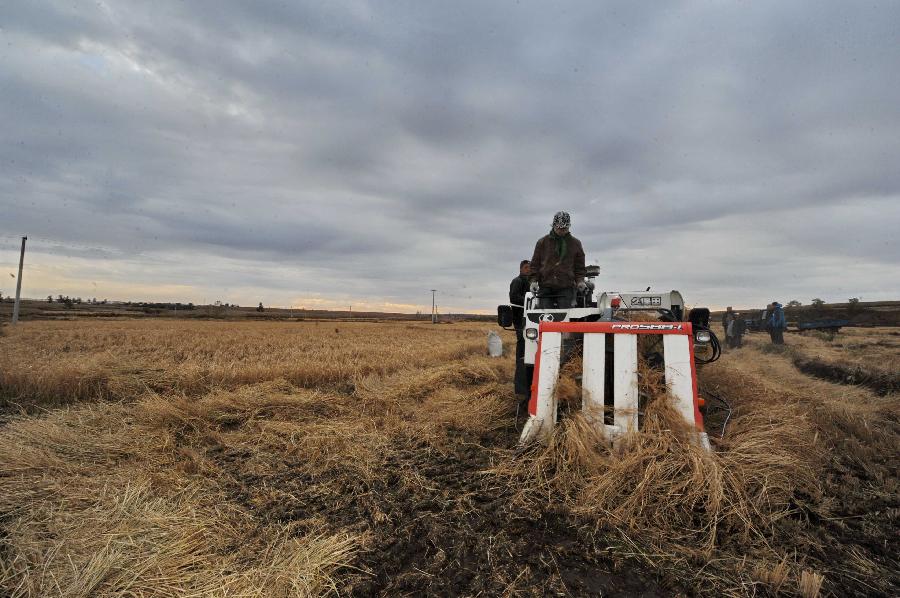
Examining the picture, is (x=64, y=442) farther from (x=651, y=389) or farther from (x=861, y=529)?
(x=861, y=529)

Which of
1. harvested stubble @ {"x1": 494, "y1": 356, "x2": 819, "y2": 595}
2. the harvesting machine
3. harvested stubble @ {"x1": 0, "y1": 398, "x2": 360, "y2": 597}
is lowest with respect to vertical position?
harvested stubble @ {"x1": 0, "y1": 398, "x2": 360, "y2": 597}

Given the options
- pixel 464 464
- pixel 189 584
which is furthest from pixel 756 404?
pixel 189 584

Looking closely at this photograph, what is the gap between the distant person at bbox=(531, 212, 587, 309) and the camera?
5.18 m

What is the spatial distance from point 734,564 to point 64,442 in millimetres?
5527

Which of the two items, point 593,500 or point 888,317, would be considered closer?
point 593,500

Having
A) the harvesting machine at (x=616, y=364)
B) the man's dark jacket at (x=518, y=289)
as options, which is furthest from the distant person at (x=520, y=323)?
the harvesting machine at (x=616, y=364)

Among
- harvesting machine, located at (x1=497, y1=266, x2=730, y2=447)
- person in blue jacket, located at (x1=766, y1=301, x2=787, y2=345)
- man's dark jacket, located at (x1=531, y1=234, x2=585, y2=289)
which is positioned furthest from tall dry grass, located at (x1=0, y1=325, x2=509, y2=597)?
person in blue jacket, located at (x1=766, y1=301, x2=787, y2=345)

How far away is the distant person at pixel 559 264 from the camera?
518cm

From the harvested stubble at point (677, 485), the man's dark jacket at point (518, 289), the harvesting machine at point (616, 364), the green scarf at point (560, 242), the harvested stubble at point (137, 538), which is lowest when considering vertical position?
the harvested stubble at point (137, 538)

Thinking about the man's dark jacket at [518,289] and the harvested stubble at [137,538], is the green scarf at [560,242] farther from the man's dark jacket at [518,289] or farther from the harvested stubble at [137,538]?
the harvested stubble at [137,538]

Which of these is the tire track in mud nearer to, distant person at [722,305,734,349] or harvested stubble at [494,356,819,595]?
harvested stubble at [494,356,819,595]

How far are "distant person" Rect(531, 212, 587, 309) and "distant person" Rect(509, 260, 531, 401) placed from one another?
1.38 feet

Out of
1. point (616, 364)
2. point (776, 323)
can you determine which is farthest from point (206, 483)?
point (776, 323)

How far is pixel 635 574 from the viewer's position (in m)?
2.11
